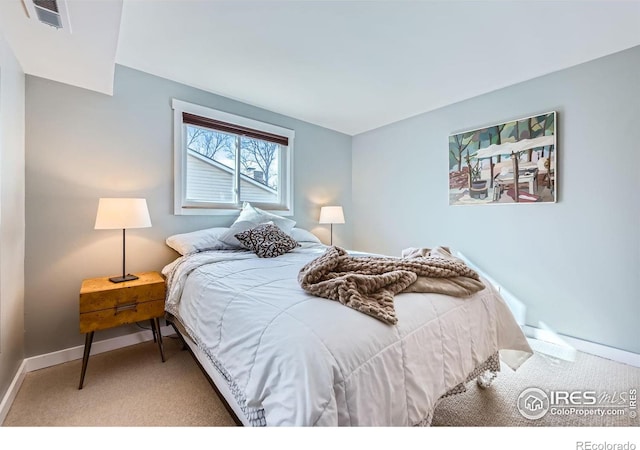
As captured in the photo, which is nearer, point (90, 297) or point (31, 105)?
point (90, 297)

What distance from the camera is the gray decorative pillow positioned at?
238 cm

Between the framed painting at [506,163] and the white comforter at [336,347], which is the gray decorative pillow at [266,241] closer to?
the white comforter at [336,347]

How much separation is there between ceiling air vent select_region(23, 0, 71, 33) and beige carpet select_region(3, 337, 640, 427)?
Answer: 2.12m

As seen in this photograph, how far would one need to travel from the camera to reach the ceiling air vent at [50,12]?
133 cm

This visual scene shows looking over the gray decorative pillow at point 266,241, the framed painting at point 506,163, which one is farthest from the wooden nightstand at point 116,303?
the framed painting at point 506,163

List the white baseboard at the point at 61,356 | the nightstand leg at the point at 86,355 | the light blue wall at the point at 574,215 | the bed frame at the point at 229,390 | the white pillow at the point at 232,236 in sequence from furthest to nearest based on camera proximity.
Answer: the white pillow at the point at 232,236 < the light blue wall at the point at 574,215 < the nightstand leg at the point at 86,355 < the white baseboard at the point at 61,356 < the bed frame at the point at 229,390

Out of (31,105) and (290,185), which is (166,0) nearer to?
(31,105)

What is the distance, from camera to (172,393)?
1729 mm

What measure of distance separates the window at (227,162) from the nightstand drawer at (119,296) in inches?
33.4

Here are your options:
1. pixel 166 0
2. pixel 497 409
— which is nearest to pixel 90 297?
pixel 166 0

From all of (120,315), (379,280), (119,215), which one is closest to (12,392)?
(120,315)

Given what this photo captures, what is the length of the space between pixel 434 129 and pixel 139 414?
12.0 ft

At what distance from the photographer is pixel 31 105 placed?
200cm

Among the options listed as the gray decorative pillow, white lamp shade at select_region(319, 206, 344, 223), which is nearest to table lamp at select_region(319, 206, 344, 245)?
white lamp shade at select_region(319, 206, 344, 223)
